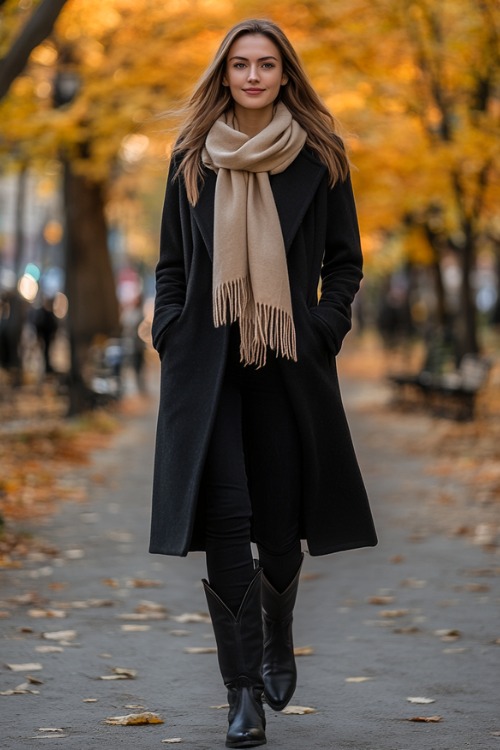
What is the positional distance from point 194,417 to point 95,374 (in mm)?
16523

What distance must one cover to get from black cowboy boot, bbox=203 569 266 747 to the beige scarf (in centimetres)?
69

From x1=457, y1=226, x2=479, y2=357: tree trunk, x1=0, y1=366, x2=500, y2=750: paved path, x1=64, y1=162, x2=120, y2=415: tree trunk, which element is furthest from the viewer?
x1=64, y1=162, x2=120, y2=415: tree trunk

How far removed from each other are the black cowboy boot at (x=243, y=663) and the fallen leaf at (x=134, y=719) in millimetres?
399

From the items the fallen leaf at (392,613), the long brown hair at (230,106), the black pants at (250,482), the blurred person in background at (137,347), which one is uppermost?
the blurred person in background at (137,347)

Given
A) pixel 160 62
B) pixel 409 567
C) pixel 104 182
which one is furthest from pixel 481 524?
pixel 104 182

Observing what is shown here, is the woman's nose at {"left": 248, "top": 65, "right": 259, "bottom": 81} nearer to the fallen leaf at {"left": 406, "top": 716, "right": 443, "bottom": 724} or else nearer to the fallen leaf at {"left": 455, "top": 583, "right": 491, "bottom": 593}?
the fallen leaf at {"left": 406, "top": 716, "right": 443, "bottom": 724}

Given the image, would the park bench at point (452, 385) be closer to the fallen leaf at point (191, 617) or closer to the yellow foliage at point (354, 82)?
the yellow foliage at point (354, 82)

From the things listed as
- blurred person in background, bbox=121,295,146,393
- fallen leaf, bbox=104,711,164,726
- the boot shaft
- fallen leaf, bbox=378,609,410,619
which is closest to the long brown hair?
the boot shaft

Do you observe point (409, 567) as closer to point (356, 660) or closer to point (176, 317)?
point (356, 660)

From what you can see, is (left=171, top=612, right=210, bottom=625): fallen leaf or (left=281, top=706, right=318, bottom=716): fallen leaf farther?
(left=171, top=612, right=210, bottom=625): fallen leaf

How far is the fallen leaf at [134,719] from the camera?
4.47 meters

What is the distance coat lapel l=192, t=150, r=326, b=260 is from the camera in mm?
4238

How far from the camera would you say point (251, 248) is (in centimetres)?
419

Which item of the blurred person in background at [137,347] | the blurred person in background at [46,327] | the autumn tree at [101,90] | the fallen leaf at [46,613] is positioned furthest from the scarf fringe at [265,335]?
the blurred person in background at [46,327]
